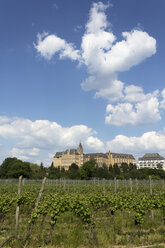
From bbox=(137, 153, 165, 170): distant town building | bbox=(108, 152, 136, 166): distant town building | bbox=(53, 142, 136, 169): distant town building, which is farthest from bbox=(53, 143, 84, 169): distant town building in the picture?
bbox=(137, 153, 165, 170): distant town building

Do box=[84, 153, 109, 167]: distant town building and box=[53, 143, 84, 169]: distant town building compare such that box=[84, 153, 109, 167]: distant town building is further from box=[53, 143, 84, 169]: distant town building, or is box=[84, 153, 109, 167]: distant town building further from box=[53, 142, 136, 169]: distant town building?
box=[53, 143, 84, 169]: distant town building

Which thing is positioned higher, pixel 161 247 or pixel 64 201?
pixel 64 201

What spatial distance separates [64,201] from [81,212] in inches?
26.3

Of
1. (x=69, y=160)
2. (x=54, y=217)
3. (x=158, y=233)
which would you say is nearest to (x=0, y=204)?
(x=54, y=217)

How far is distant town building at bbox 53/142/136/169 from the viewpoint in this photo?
146m

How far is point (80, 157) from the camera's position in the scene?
5846 inches

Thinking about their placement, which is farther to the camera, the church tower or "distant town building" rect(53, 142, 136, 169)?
the church tower

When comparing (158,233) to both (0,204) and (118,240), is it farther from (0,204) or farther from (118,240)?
(0,204)

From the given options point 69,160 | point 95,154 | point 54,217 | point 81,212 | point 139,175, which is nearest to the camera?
point 54,217

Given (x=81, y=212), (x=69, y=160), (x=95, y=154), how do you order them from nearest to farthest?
(x=81, y=212)
(x=69, y=160)
(x=95, y=154)

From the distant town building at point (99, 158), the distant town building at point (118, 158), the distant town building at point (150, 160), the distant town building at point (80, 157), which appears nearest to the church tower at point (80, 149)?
the distant town building at point (80, 157)

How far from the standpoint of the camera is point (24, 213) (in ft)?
40.4

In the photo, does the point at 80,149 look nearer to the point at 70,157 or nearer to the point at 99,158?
the point at 70,157

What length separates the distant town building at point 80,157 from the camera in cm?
14562
